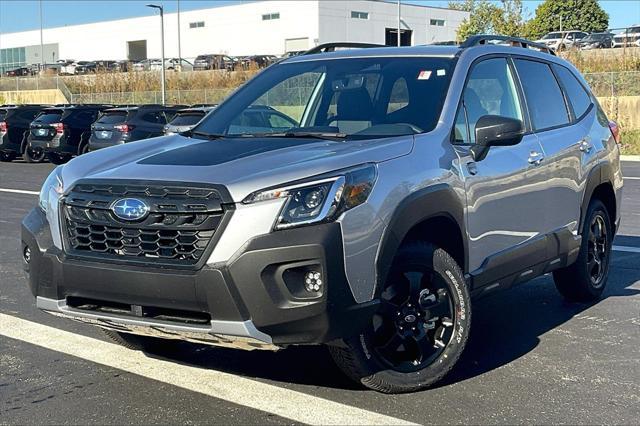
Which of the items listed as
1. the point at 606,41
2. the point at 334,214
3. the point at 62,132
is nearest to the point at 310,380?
the point at 334,214

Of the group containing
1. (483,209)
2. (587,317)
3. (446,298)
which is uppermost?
(483,209)

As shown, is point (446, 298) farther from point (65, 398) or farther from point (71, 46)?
point (71, 46)

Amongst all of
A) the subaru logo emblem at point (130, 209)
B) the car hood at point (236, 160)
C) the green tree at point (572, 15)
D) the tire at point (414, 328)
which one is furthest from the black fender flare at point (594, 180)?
the green tree at point (572, 15)

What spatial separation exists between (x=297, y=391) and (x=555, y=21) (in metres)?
83.9

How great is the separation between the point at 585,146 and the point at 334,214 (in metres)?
3.10

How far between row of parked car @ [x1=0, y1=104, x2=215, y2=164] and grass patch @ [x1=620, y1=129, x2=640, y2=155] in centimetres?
1199

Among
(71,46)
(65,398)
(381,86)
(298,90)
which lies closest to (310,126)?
(381,86)

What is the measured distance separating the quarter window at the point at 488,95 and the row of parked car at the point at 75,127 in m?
13.9

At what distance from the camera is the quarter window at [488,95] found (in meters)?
5.23

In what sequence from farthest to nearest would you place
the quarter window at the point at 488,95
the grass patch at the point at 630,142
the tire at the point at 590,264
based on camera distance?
the grass patch at the point at 630,142 → the tire at the point at 590,264 → the quarter window at the point at 488,95

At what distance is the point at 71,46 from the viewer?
328 feet

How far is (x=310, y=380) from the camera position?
483cm

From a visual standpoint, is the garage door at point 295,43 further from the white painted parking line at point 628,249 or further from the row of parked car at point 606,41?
the white painted parking line at point 628,249

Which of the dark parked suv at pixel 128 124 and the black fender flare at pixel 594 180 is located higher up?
the dark parked suv at pixel 128 124
